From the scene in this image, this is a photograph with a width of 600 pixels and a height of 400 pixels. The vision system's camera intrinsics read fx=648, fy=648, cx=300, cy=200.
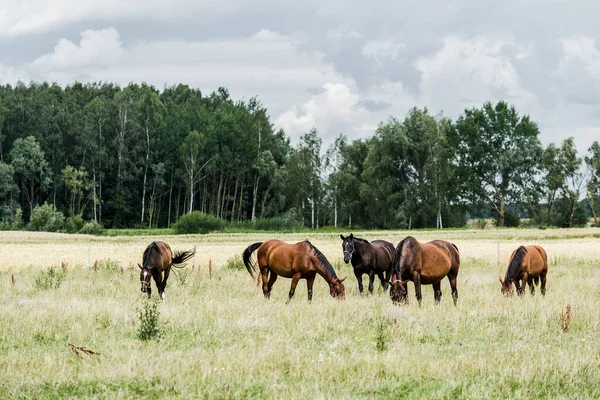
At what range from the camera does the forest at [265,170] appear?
80.0 meters

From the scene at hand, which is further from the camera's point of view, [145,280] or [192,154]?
[192,154]

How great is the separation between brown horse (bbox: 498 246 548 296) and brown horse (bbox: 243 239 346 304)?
166 inches

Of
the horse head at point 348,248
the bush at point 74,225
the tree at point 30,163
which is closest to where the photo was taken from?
the horse head at point 348,248

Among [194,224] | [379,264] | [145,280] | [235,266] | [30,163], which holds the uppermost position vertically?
[30,163]

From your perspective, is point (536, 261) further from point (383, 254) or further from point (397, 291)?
point (397, 291)

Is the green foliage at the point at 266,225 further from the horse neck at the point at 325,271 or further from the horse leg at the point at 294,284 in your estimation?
the horse neck at the point at 325,271

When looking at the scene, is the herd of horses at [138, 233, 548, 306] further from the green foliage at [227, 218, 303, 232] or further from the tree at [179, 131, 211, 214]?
the tree at [179, 131, 211, 214]

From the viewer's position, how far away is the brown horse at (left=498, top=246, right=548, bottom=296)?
53.2ft

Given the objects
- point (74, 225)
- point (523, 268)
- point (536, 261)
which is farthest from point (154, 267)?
point (74, 225)

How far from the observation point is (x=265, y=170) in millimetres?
95000

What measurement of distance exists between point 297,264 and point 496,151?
241 ft

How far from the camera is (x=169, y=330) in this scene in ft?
38.3

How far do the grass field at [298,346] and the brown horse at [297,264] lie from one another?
0.52m

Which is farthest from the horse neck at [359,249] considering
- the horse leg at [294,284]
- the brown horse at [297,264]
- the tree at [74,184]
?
the tree at [74,184]
